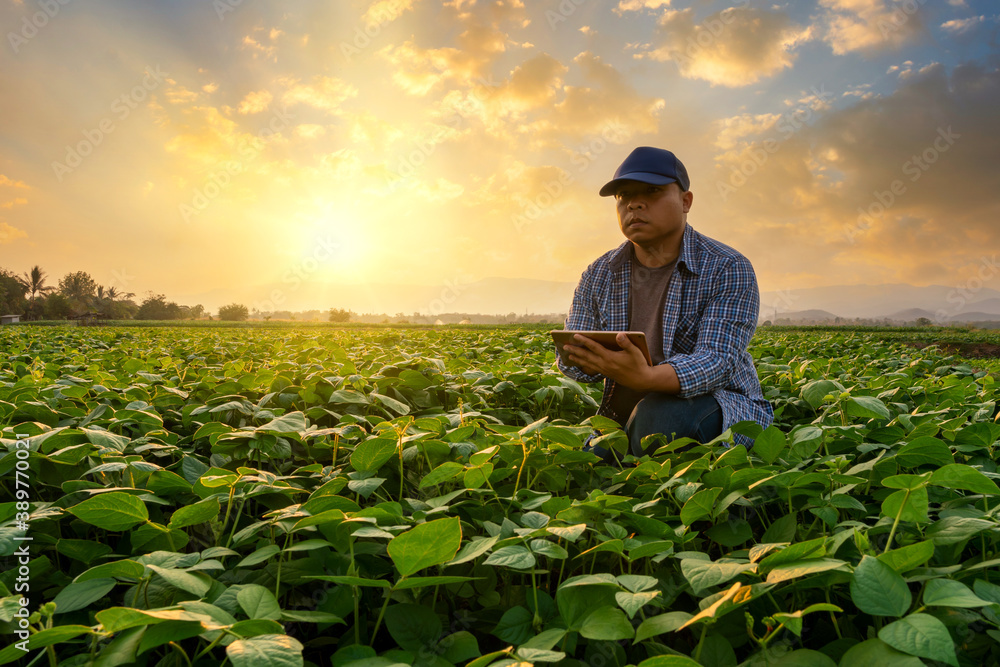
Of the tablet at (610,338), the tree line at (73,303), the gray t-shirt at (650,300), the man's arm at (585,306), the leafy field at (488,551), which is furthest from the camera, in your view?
the tree line at (73,303)

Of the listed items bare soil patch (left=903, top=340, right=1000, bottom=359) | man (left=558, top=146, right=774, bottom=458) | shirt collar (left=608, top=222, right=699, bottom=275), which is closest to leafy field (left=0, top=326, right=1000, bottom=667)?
Answer: man (left=558, top=146, right=774, bottom=458)

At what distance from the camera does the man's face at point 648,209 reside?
2719mm

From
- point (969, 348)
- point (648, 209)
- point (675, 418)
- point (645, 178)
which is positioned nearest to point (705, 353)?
point (675, 418)

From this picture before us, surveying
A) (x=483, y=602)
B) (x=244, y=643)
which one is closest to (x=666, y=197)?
(x=483, y=602)

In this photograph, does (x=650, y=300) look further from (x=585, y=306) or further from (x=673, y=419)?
(x=673, y=419)

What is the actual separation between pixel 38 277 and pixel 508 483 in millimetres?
94099

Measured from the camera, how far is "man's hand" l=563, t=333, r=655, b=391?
232cm

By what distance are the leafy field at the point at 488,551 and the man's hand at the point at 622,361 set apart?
13.9 inches

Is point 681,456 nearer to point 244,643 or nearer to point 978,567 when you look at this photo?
point 978,567

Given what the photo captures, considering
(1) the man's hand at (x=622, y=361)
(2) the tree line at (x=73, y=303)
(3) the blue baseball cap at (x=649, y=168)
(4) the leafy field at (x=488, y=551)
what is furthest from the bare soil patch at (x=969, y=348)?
(2) the tree line at (x=73, y=303)

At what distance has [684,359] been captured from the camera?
247cm

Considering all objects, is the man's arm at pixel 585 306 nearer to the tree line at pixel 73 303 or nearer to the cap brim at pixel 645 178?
the cap brim at pixel 645 178

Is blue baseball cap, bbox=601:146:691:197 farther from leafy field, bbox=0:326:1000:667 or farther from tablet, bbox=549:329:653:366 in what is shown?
leafy field, bbox=0:326:1000:667

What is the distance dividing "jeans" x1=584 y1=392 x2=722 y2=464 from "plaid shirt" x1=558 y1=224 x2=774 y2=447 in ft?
0.17
